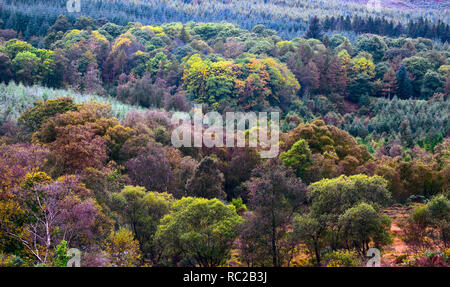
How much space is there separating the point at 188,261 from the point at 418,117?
37.9 metres

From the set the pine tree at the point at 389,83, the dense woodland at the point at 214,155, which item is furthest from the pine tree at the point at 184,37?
the pine tree at the point at 389,83

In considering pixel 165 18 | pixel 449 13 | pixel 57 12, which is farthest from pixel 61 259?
pixel 449 13

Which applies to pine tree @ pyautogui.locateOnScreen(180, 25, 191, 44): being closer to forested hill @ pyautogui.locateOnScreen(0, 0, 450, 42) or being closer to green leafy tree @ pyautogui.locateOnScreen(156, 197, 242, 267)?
forested hill @ pyautogui.locateOnScreen(0, 0, 450, 42)

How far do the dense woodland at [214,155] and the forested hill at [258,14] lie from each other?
4.72 metres

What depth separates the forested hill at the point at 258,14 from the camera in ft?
279

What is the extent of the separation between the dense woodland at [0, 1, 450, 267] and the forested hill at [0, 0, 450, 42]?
4717mm

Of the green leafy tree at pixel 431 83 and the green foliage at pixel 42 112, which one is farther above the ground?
the green foliage at pixel 42 112

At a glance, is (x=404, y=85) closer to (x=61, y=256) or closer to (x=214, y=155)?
(x=214, y=155)

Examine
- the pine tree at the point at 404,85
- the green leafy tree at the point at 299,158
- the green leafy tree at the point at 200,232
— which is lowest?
the pine tree at the point at 404,85

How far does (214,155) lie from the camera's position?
117 ft

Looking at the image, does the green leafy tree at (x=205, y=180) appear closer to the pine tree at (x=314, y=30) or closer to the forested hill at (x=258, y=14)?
the forested hill at (x=258, y=14)

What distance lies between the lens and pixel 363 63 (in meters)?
72.4

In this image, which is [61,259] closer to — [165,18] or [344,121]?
[344,121]

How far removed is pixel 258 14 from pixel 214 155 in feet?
261
